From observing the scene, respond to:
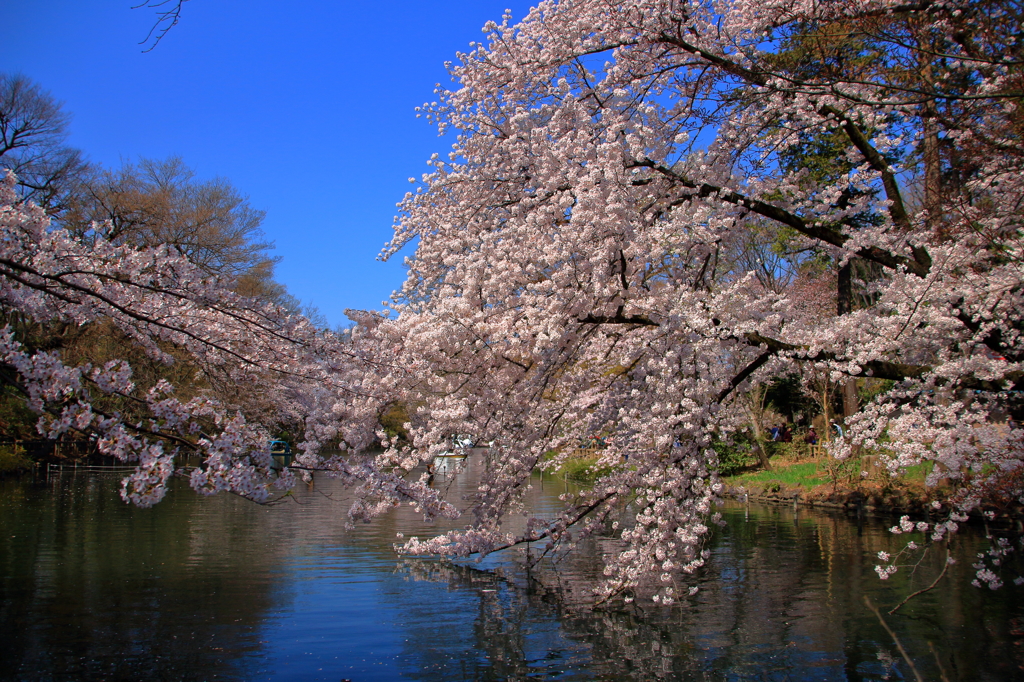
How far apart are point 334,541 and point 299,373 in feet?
33.2

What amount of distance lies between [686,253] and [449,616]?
558 cm

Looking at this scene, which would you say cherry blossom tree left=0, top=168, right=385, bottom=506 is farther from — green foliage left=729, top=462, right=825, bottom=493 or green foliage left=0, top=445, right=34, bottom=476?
green foliage left=0, top=445, right=34, bottom=476

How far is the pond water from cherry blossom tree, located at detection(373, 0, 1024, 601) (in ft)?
3.38

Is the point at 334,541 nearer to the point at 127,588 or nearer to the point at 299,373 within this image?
the point at 127,588

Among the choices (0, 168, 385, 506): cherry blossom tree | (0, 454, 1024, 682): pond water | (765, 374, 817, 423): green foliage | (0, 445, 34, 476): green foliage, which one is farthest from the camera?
(765, 374, 817, 423): green foliage

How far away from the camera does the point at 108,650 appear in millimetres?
8117

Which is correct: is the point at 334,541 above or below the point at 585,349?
below

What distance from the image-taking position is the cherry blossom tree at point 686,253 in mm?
7258

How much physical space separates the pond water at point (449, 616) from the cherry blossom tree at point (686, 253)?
1030 millimetres

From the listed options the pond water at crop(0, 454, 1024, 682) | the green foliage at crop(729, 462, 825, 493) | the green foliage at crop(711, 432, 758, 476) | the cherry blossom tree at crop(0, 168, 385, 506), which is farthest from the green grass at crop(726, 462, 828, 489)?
the cherry blossom tree at crop(0, 168, 385, 506)

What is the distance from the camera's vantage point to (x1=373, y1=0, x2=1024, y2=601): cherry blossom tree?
23.8 ft

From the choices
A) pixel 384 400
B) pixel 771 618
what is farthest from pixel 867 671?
pixel 384 400

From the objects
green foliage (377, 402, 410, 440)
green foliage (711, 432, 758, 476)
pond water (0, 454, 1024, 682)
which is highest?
green foliage (377, 402, 410, 440)

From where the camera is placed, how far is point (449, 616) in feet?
32.1
